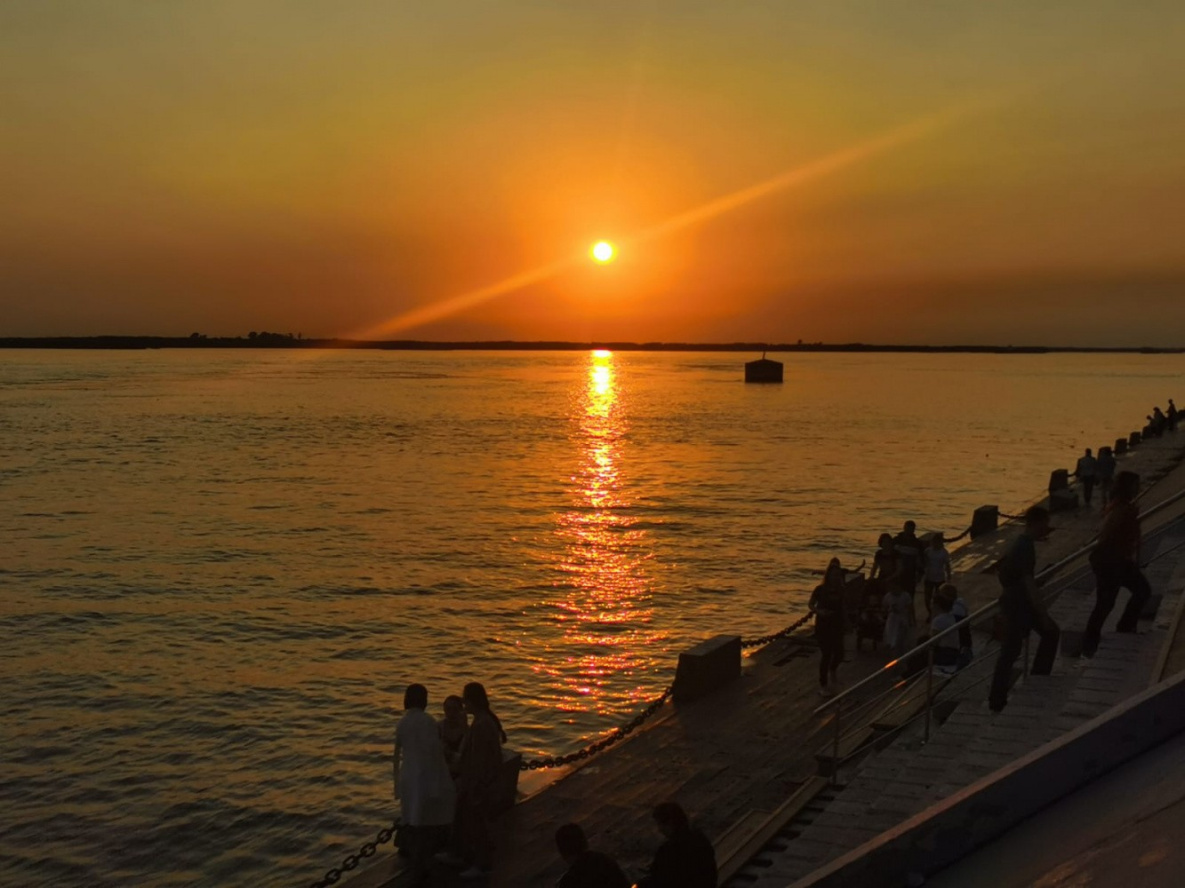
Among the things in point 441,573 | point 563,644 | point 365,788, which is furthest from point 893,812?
point 441,573

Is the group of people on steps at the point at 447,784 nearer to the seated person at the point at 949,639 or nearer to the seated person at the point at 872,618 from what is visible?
the seated person at the point at 949,639

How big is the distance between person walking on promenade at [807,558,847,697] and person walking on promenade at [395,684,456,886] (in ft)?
19.8

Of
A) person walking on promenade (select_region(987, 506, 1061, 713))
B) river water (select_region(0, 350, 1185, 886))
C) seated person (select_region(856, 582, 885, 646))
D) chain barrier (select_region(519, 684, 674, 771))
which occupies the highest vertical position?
person walking on promenade (select_region(987, 506, 1061, 713))

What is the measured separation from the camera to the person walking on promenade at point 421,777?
29.7 feet

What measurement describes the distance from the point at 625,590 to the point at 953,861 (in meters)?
24.5

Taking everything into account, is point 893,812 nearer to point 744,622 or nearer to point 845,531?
point 744,622

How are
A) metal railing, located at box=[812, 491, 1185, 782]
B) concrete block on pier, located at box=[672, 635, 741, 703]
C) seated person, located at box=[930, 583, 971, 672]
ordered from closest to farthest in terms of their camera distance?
metal railing, located at box=[812, 491, 1185, 782] < seated person, located at box=[930, 583, 971, 672] < concrete block on pier, located at box=[672, 635, 741, 703]

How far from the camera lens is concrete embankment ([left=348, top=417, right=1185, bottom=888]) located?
904cm

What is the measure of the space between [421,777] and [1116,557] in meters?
6.08

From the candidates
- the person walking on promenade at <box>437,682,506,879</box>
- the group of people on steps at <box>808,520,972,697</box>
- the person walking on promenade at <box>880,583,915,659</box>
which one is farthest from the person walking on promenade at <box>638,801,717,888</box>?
the person walking on promenade at <box>880,583,915,659</box>

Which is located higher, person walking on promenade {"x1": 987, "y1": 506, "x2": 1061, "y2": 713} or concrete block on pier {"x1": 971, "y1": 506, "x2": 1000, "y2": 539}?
person walking on promenade {"x1": 987, "y1": 506, "x2": 1061, "y2": 713}

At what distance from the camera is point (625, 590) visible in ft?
96.7

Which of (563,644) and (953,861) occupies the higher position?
(953,861)

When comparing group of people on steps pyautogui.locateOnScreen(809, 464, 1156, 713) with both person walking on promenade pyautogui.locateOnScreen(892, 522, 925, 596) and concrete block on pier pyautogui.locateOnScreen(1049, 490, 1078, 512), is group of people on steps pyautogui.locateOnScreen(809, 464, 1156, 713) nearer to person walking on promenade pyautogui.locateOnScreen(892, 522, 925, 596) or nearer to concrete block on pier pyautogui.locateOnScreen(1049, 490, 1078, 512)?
person walking on promenade pyautogui.locateOnScreen(892, 522, 925, 596)
